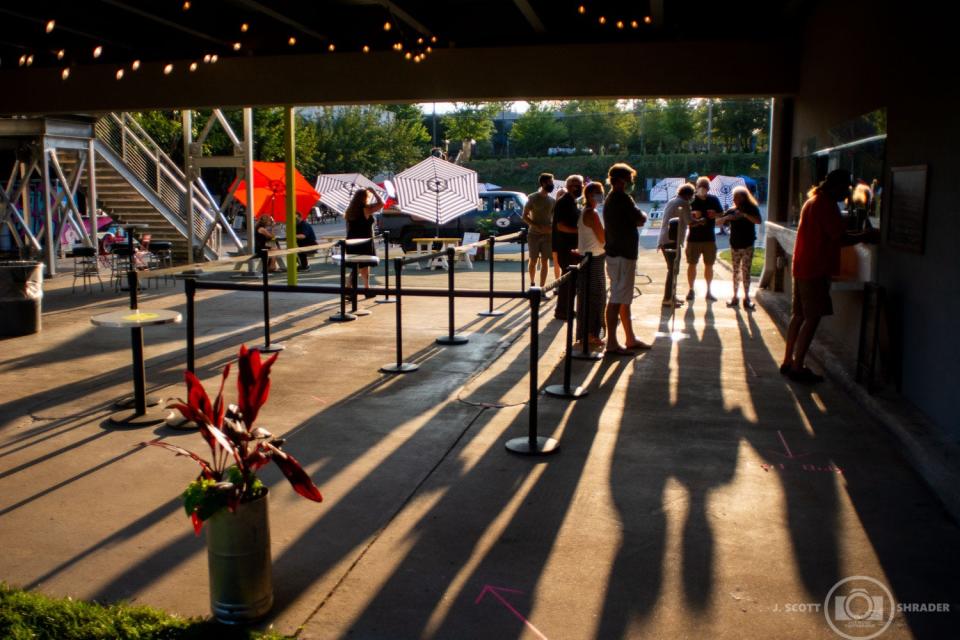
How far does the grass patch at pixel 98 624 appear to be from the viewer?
3.72m

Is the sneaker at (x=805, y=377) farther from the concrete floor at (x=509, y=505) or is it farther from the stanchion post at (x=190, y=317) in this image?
the stanchion post at (x=190, y=317)

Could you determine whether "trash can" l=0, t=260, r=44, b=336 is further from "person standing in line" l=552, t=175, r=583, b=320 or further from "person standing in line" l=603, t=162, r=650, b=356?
"person standing in line" l=603, t=162, r=650, b=356

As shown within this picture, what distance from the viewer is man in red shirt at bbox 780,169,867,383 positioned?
7.70 metres

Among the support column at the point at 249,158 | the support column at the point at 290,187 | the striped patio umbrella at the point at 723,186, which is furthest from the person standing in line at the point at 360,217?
the striped patio umbrella at the point at 723,186

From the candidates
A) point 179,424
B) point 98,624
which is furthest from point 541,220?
point 98,624

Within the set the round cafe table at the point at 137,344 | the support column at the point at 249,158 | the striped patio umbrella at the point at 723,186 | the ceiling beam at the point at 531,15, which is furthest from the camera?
the striped patio umbrella at the point at 723,186

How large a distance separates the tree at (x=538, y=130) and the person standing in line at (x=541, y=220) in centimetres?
5944

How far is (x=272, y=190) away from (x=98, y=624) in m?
17.6

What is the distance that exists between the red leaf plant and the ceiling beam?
7.76 m

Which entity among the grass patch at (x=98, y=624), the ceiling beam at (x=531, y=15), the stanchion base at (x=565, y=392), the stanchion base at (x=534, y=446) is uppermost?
the ceiling beam at (x=531, y=15)

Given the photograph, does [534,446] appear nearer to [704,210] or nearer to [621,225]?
[621,225]

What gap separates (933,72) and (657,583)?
4.65 m

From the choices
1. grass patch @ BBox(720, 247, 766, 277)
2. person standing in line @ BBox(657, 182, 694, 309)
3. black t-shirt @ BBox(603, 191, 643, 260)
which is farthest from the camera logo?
grass patch @ BBox(720, 247, 766, 277)

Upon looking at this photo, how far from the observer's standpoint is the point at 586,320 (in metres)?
8.96
